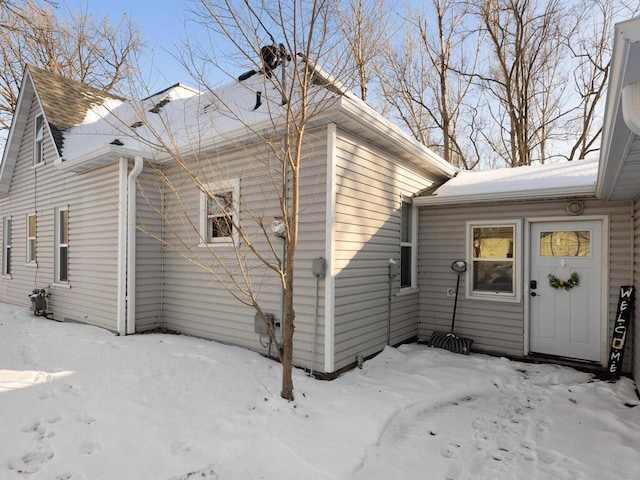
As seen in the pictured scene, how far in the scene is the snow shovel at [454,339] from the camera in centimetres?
588

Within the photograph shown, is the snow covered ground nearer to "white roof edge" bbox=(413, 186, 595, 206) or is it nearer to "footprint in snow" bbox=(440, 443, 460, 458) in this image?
"footprint in snow" bbox=(440, 443, 460, 458)

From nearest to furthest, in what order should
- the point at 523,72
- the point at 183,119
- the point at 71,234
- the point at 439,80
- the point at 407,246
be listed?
the point at 407,246 → the point at 183,119 → the point at 71,234 → the point at 523,72 → the point at 439,80

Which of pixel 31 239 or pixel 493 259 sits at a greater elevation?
pixel 31 239

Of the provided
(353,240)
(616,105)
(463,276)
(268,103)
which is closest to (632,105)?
(616,105)

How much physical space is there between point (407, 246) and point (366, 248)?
153 cm

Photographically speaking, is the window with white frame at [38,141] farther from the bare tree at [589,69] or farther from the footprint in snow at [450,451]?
the bare tree at [589,69]

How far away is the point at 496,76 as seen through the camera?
46.9 feet

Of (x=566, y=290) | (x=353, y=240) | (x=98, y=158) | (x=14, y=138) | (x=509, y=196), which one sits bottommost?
(x=566, y=290)

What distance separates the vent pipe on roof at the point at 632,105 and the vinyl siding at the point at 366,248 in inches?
117

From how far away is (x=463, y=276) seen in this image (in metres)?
6.24

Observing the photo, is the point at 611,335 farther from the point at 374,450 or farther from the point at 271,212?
the point at 271,212

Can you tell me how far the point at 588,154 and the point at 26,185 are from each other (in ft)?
57.8

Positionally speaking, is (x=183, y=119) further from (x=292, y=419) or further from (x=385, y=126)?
(x=292, y=419)

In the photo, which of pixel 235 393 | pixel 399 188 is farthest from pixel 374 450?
pixel 399 188
